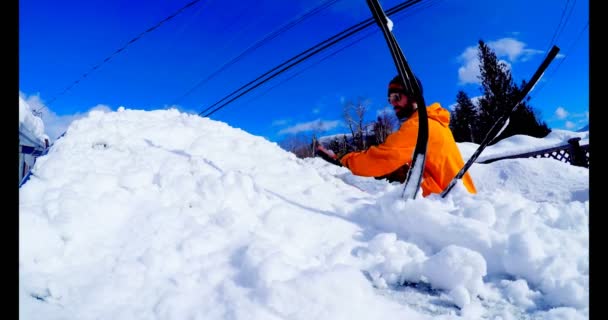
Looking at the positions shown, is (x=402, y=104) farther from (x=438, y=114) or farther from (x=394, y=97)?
(x=438, y=114)

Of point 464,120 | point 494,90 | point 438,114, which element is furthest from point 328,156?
point 464,120

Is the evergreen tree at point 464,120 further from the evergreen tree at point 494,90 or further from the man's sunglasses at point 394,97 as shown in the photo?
the man's sunglasses at point 394,97

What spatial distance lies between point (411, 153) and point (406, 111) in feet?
1.81

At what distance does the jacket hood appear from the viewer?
2.79 m

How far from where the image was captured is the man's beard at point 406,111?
2848 mm

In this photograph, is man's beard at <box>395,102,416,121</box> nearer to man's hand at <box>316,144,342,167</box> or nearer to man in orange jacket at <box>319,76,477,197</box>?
man in orange jacket at <box>319,76,477,197</box>

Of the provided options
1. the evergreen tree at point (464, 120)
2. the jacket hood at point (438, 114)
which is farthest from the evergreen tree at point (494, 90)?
the jacket hood at point (438, 114)

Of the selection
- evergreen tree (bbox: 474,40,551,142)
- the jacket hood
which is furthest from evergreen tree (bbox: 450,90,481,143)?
the jacket hood

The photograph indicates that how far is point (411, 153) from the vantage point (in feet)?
8.25

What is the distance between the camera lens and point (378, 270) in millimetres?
1523

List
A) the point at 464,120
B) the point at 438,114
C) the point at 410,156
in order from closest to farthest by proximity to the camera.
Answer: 1. the point at 410,156
2. the point at 438,114
3. the point at 464,120

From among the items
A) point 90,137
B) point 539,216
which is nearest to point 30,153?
point 90,137

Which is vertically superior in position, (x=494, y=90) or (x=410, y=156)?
(x=494, y=90)

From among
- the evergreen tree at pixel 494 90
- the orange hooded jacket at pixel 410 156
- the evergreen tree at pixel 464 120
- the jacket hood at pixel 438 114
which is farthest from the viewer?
the evergreen tree at pixel 464 120
